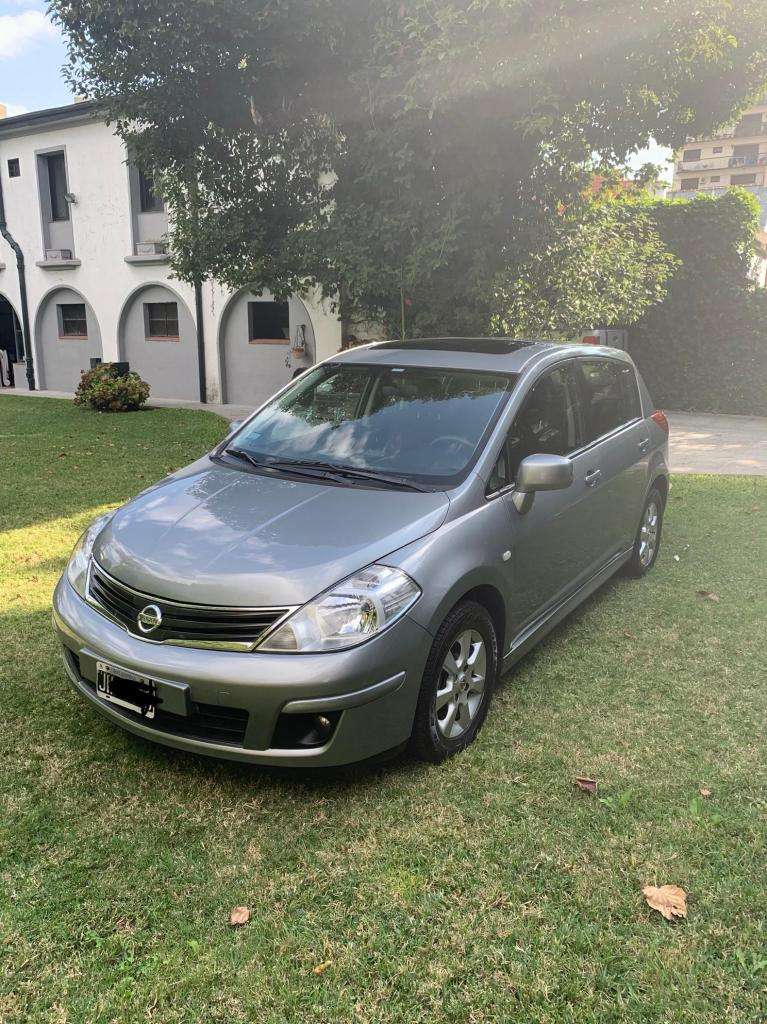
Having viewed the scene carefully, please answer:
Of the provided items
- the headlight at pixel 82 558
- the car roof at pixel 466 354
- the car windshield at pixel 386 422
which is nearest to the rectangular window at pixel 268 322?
the car roof at pixel 466 354

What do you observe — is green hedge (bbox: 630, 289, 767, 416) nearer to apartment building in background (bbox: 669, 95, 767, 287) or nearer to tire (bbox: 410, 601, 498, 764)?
tire (bbox: 410, 601, 498, 764)

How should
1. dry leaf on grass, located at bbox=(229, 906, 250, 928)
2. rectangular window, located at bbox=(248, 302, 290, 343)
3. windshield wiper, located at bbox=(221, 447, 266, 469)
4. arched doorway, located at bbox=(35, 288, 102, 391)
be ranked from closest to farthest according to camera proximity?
1. dry leaf on grass, located at bbox=(229, 906, 250, 928)
2. windshield wiper, located at bbox=(221, 447, 266, 469)
3. rectangular window, located at bbox=(248, 302, 290, 343)
4. arched doorway, located at bbox=(35, 288, 102, 391)

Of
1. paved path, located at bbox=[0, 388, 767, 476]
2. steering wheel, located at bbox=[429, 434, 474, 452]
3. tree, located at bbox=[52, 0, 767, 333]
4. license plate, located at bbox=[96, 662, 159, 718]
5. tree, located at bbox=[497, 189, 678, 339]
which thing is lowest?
paved path, located at bbox=[0, 388, 767, 476]

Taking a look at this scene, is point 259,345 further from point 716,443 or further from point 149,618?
point 149,618

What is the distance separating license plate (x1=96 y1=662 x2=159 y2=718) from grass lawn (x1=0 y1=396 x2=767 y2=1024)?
1.17ft

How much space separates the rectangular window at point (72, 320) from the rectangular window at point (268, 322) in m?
6.01

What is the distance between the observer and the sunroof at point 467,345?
4.25 m

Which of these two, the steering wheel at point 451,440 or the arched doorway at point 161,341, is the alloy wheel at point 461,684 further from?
the arched doorway at point 161,341

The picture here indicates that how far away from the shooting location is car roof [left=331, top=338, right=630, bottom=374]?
3973mm

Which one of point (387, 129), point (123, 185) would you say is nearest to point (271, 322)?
point (123, 185)

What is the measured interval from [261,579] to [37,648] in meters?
2.03

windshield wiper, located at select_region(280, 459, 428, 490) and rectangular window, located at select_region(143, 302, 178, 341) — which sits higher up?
rectangular window, located at select_region(143, 302, 178, 341)

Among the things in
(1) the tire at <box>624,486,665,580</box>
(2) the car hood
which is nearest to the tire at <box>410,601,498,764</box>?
(2) the car hood

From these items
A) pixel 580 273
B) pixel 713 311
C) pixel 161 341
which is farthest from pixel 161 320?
pixel 580 273
